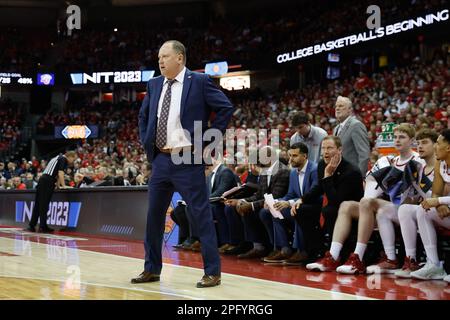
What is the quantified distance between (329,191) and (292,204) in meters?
0.50

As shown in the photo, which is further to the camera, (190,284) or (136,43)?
(136,43)

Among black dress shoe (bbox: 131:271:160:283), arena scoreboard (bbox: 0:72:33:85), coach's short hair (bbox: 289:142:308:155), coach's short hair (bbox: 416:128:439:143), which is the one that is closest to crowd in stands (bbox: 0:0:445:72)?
arena scoreboard (bbox: 0:72:33:85)

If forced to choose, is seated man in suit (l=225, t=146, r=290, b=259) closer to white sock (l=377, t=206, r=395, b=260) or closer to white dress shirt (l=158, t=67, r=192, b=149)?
white sock (l=377, t=206, r=395, b=260)

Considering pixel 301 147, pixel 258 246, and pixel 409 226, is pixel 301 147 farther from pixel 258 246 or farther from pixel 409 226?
pixel 409 226

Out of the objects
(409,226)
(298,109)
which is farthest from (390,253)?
(298,109)

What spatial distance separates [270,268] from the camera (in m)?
5.48

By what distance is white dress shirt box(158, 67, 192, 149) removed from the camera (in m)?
3.98

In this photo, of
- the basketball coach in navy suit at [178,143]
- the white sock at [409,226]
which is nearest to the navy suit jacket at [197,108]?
the basketball coach in navy suit at [178,143]

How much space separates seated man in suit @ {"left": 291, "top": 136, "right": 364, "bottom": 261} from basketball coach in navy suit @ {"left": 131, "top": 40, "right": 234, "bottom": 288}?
5.47ft

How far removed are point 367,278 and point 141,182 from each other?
6.95 meters
